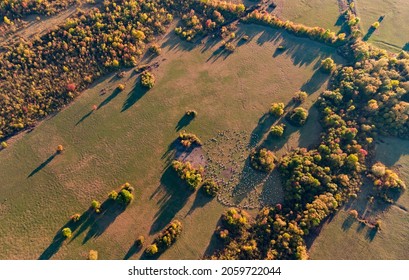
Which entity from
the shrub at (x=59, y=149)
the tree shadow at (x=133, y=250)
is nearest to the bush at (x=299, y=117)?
the tree shadow at (x=133, y=250)

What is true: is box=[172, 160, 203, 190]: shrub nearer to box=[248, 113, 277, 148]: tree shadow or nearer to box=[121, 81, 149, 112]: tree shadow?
box=[248, 113, 277, 148]: tree shadow

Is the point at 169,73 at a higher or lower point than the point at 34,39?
higher

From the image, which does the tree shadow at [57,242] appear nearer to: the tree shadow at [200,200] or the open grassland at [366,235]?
the tree shadow at [200,200]

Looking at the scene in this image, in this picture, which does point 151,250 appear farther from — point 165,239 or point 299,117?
point 299,117

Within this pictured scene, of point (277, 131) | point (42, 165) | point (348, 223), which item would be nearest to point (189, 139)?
point (277, 131)

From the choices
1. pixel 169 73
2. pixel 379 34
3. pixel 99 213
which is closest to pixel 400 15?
pixel 379 34

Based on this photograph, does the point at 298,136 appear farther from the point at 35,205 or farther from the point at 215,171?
the point at 35,205
